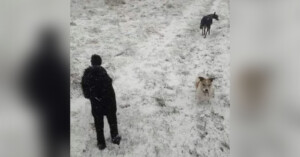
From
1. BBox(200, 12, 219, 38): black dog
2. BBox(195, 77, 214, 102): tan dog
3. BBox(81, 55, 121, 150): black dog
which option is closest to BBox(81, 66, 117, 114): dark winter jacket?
BBox(81, 55, 121, 150): black dog

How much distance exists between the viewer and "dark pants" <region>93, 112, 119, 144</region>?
237cm

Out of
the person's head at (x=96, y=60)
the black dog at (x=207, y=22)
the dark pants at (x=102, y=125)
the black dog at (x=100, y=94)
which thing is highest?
the black dog at (x=207, y=22)

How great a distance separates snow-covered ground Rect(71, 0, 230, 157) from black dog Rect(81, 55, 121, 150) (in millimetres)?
35

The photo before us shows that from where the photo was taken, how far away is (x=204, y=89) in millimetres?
2395

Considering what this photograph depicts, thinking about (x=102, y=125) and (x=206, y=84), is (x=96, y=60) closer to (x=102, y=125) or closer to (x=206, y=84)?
(x=102, y=125)

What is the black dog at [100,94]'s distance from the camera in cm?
239

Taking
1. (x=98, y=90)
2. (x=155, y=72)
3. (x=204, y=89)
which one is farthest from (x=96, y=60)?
(x=204, y=89)

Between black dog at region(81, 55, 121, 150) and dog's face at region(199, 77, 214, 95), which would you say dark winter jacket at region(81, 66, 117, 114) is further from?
dog's face at region(199, 77, 214, 95)

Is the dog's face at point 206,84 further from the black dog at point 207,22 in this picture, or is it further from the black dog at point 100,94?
the black dog at point 100,94

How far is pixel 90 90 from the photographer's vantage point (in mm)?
2396

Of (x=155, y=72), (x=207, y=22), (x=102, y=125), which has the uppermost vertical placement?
(x=207, y=22)

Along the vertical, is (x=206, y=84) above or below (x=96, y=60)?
below

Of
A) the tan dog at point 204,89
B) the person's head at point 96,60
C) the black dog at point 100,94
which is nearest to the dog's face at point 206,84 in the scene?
the tan dog at point 204,89

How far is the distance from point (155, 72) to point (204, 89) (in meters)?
0.35
